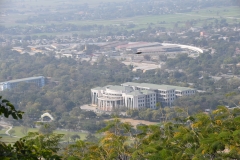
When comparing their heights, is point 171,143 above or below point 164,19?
above

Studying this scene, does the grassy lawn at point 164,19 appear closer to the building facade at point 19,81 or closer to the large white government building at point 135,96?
the building facade at point 19,81

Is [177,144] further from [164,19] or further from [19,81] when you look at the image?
[164,19]

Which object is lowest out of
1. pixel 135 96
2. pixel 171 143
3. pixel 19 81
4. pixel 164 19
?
pixel 164 19

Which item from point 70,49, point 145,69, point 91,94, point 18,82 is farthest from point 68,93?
point 70,49

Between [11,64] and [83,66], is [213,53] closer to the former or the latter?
[83,66]

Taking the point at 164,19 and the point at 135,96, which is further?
the point at 164,19

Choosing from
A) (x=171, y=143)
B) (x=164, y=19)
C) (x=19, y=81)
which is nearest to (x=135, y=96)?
(x=19, y=81)

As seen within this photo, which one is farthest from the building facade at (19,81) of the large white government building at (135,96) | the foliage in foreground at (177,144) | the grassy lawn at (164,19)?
the foliage in foreground at (177,144)

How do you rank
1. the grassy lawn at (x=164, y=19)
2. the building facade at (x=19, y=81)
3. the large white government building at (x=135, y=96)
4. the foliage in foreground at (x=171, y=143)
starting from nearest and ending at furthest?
the foliage in foreground at (x=171, y=143)
the large white government building at (x=135, y=96)
the building facade at (x=19, y=81)
the grassy lawn at (x=164, y=19)
